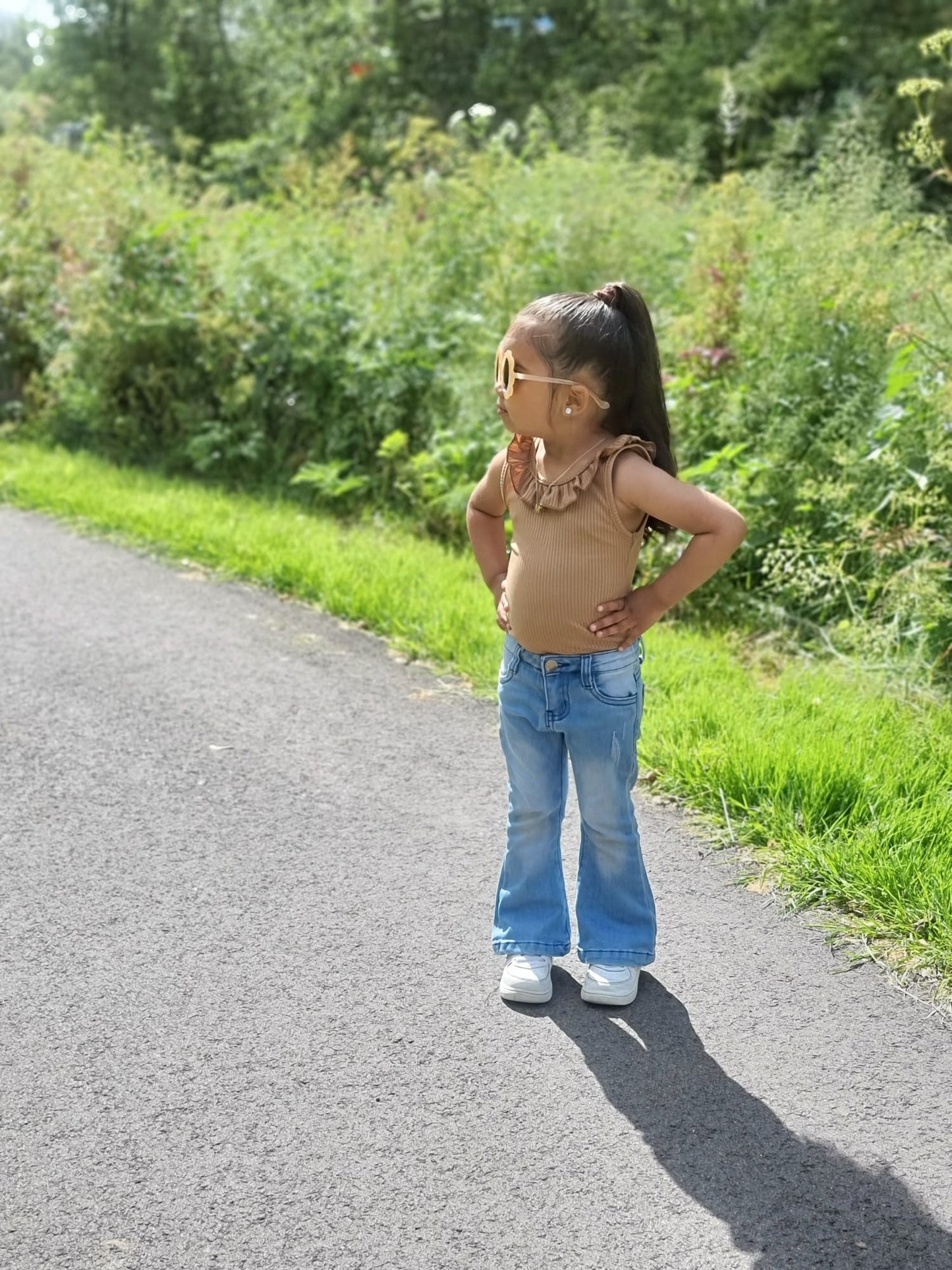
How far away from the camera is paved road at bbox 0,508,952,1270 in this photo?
89.6 inches

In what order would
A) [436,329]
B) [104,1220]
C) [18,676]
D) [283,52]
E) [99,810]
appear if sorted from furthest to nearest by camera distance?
[283,52]
[436,329]
[18,676]
[99,810]
[104,1220]

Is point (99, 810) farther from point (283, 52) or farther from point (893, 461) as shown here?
point (283, 52)

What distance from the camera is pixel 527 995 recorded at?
9.66 feet

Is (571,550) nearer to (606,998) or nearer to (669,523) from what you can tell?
(669,523)

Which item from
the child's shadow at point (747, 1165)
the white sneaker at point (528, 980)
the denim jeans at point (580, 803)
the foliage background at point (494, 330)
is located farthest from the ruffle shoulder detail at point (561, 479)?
the foliage background at point (494, 330)

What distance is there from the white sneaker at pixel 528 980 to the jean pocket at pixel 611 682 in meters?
0.65

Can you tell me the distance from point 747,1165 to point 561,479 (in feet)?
4.48

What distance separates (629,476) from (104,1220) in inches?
65.9

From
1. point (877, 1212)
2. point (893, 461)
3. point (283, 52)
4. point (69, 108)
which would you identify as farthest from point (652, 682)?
point (69, 108)

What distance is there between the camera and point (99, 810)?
12.8 feet

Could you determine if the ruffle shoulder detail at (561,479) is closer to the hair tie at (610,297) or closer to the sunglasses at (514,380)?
the sunglasses at (514,380)

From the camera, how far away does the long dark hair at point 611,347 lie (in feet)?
8.61

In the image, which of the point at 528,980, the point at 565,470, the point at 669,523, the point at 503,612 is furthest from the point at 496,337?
the point at 528,980

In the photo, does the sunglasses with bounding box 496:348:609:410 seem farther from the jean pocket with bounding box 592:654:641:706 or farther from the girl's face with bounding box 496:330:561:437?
the jean pocket with bounding box 592:654:641:706
